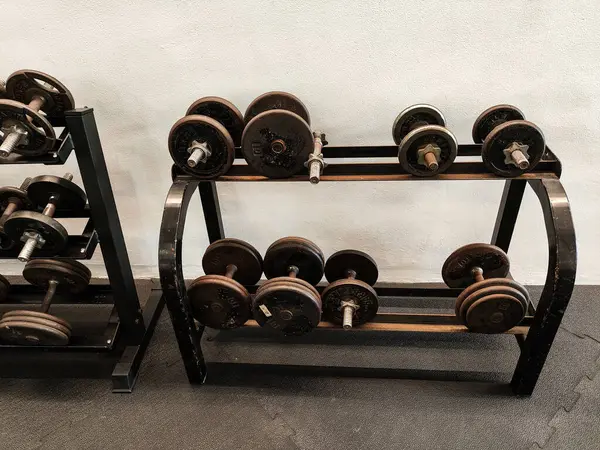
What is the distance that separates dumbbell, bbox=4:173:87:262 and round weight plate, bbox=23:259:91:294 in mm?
163

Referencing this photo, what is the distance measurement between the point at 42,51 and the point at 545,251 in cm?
202

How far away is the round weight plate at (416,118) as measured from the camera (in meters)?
1.49

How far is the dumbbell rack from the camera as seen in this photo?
1279 millimetres

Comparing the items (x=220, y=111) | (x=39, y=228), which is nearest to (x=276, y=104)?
(x=220, y=111)

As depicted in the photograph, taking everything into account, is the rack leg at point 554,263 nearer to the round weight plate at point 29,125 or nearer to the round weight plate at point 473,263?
the round weight plate at point 473,263

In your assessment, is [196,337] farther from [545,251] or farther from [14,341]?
[545,251]

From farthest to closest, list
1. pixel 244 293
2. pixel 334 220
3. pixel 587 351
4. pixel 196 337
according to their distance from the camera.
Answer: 1. pixel 334 220
2. pixel 587 351
3. pixel 196 337
4. pixel 244 293

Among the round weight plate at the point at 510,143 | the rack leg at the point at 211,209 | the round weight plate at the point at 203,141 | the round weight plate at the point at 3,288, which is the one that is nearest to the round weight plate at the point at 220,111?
the round weight plate at the point at 203,141

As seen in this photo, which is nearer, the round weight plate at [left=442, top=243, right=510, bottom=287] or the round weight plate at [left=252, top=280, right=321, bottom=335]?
the round weight plate at [left=252, top=280, right=321, bottom=335]

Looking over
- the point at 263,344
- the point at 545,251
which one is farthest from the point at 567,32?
the point at 263,344

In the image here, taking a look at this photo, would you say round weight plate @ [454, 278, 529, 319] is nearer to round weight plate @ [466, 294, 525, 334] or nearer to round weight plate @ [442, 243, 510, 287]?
round weight plate @ [466, 294, 525, 334]

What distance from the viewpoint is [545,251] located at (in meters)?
1.93

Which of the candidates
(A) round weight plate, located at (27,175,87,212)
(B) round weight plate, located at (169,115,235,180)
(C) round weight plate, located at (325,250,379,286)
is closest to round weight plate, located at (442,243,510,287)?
(C) round weight plate, located at (325,250,379,286)

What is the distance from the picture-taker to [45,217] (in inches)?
54.5
